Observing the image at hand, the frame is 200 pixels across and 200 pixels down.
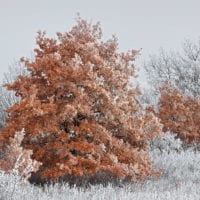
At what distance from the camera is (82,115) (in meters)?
10.1

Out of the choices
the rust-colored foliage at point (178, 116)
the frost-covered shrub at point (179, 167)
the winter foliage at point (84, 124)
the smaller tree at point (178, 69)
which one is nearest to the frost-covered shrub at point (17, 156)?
the winter foliage at point (84, 124)

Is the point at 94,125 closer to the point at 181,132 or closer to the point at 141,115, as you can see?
the point at 141,115

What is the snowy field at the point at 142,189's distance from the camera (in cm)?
707

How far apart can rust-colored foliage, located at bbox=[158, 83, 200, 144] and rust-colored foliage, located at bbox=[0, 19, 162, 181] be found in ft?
22.2

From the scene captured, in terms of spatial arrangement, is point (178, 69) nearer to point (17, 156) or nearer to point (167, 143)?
point (167, 143)

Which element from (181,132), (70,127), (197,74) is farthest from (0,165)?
(197,74)

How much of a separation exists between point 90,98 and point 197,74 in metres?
17.6

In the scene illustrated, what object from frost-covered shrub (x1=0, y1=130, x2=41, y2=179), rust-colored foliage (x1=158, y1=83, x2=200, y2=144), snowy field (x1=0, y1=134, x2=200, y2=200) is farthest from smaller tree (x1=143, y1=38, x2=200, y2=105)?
frost-covered shrub (x1=0, y1=130, x2=41, y2=179)

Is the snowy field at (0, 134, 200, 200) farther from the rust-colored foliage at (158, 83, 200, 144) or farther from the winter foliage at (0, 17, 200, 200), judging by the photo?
the rust-colored foliage at (158, 83, 200, 144)

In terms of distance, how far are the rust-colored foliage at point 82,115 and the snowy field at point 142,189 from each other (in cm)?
48

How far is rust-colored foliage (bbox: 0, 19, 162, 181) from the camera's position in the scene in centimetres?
946

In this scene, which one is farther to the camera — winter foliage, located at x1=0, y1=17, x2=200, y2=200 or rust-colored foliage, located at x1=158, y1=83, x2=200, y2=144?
rust-colored foliage, located at x1=158, y1=83, x2=200, y2=144

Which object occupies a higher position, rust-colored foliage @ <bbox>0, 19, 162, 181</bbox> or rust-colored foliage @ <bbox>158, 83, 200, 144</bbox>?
rust-colored foliage @ <bbox>158, 83, 200, 144</bbox>

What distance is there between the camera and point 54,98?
10109 millimetres
